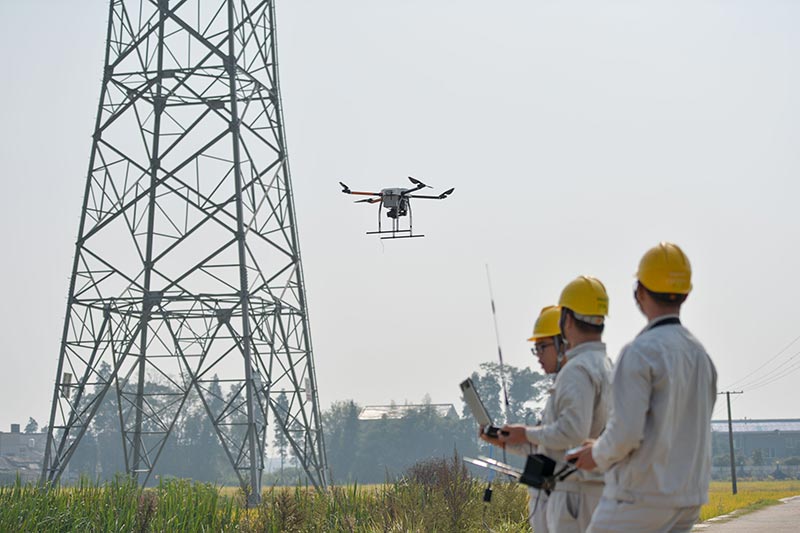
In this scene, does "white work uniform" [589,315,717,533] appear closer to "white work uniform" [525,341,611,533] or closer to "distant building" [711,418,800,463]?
"white work uniform" [525,341,611,533]

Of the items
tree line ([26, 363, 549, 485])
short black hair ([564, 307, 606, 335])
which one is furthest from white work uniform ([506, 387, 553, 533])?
tree line ([26, 363, 549, 485])

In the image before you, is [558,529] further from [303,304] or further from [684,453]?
[303,304]

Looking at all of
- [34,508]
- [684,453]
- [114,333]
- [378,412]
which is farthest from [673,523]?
[378,412]

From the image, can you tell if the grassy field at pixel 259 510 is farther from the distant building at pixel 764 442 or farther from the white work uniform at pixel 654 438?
the distant building at pixel 764 442

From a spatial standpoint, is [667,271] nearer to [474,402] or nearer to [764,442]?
[474,402]

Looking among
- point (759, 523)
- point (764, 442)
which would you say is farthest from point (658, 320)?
point (764, 442)
